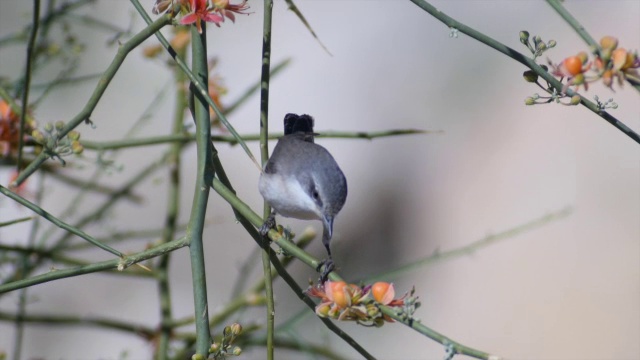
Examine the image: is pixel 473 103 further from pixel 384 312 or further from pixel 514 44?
pixel 384 312

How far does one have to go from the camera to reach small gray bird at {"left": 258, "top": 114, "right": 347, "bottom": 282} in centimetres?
240

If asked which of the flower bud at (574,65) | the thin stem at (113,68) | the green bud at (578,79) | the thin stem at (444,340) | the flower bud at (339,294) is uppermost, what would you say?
the thin stem at (113,68)

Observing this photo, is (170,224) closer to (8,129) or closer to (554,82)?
(8,129)

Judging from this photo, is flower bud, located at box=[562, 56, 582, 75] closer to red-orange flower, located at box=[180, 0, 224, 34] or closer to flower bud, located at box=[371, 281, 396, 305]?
flower bud, located at box=[371, 281, 396, 305]

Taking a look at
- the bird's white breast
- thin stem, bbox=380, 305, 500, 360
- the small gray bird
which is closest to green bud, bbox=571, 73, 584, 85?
thin stem, bbox=380, 305, 500, 360

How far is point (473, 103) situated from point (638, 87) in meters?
3.79

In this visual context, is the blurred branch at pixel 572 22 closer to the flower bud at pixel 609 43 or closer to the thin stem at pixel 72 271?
the flower bud at pixel 609 43

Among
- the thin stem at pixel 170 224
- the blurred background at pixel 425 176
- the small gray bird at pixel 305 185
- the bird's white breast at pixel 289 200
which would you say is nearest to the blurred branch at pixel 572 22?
the small gray bird at pixel 305 185

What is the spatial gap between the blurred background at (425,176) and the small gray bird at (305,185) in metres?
1.78

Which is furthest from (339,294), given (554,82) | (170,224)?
(170,224)

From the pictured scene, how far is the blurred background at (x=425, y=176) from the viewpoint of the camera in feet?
14.9

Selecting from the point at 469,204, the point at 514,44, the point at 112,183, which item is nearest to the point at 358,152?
the point at 469,204

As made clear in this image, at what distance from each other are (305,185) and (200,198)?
0.95 meters

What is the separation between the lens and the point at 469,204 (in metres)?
5.00
